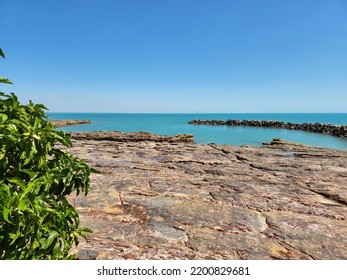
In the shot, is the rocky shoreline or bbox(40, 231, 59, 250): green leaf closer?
bbox(40, 231, 59, 250): green leaf

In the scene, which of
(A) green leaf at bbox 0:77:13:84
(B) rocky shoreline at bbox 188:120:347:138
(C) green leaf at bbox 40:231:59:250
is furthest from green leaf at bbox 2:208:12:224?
(B) rocky shoreline at bbox 188:120:347:138

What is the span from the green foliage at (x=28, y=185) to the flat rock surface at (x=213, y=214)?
3.49 feet

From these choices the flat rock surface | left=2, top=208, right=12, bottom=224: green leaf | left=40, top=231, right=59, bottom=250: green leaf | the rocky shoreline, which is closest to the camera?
left=2, top=208, right=12, bottom=224: green leaf

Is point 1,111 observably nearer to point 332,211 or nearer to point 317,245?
point 317,245

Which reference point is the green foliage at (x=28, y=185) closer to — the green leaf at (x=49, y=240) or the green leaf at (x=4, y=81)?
the green leaf at (x=49, y=240)

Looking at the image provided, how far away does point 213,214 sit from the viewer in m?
4.72

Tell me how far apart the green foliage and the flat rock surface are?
106cm

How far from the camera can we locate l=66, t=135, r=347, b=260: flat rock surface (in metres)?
3.53

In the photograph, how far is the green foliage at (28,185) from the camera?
1.91 meters

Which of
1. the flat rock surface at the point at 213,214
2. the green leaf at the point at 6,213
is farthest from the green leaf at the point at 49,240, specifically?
the flat rock surface at the point at 213,214

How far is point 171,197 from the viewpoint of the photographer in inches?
220

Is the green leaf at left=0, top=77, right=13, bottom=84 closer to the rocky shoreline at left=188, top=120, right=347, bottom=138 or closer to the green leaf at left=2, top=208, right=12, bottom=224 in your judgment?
the green leaf at left=2, top=208, right=12, bottom=224
